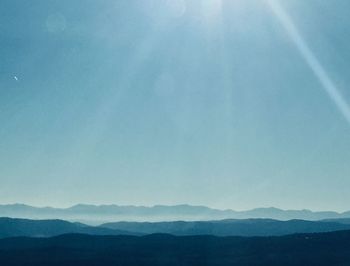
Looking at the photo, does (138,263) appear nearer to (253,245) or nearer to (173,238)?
(253,245)

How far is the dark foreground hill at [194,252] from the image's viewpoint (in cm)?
7625

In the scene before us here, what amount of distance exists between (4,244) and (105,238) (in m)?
19.6

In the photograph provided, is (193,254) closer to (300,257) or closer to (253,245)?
(253,245)

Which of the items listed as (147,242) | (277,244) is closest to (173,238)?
(147,242)

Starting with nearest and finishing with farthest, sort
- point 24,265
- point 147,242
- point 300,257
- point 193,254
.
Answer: point 300,257 < point 24,265 < point 193,254 < point 147,242

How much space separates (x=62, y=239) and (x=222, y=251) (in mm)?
41450

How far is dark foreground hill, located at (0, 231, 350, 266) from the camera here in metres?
76.2

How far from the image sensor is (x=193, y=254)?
8625 centimetres

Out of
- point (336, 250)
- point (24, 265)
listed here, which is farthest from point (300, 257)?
point (24, 265)

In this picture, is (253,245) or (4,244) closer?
(253,245)

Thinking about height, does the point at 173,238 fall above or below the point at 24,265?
above

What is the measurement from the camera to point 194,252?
292 feet

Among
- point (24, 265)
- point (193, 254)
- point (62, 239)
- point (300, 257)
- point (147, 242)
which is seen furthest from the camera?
point (62, 239)

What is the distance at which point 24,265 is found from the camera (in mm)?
81062
